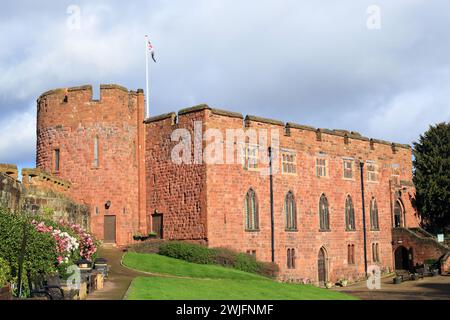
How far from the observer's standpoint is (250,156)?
35281mm

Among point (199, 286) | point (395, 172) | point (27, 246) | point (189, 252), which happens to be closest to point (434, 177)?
point (395, 172)

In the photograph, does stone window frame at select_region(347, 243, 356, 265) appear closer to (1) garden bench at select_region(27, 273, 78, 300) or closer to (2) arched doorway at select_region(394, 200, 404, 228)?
(2) arched doorway at select_region(394, 200, 404, 228)

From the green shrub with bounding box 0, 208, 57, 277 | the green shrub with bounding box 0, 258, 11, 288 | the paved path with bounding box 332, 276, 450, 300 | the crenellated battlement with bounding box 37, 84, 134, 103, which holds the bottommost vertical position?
the paved path with bounding box 332, 276, 450, 300

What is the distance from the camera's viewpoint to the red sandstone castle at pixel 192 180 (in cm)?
3381

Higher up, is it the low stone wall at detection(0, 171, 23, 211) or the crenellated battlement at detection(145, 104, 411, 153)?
the crenellated battlement at detection(145, 104, 411, 153)

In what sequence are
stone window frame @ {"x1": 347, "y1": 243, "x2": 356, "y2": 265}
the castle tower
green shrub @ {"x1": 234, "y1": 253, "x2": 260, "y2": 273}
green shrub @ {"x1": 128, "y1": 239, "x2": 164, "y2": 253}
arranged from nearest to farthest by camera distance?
1. green shrub @ {"x1": 234, "y1": 253, "x2": 260, "y2": 273}
2. green shrub @ {"x1": 128, "y1": 239, "x2": 164, "y2": 253}
3. the castle tower
4. stone window frame @ {"x1": 347, "y1": 243, "x2": 356, "y2": 265}

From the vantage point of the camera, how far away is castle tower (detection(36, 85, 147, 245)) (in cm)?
3506

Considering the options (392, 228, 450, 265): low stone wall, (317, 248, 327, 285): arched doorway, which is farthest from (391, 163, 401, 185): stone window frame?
(317, 248, 327, 285): arched doorway

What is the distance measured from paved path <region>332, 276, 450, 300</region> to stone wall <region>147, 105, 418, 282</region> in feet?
13.7

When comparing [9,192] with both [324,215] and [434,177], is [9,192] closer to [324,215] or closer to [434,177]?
[324,215]

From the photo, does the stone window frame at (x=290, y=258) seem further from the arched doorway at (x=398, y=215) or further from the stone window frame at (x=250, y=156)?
the arched doorway at (x=398, y=215)
